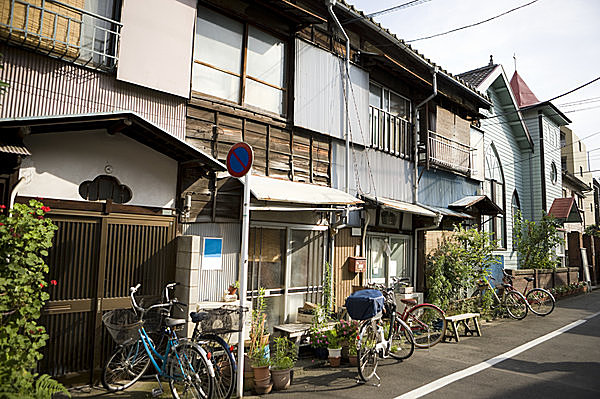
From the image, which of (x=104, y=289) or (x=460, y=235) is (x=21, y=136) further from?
(x=460, y=235)

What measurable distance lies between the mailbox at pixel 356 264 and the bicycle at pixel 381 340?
1.60 metres

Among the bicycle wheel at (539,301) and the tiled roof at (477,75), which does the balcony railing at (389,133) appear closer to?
the bicycle wheel at (539,301)

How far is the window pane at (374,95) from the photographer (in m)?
11.5

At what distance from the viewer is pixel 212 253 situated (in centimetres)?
719

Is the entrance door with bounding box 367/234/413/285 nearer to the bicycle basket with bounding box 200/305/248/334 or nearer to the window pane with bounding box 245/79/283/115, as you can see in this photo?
the window pane with bounding box 245/79/283/115

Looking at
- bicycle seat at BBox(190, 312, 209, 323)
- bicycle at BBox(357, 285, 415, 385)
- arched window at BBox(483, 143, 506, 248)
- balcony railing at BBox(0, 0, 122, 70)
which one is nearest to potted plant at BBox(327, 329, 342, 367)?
bicycle at BBox(357, 285, 415, 385)

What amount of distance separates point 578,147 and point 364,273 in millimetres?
35658

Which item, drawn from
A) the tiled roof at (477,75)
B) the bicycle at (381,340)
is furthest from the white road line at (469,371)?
the tiled roof at (477,75)

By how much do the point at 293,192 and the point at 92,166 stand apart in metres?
3.44

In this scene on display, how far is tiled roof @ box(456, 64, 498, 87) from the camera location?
690 inches

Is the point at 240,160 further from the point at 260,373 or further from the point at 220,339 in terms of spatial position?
the point at 260,373

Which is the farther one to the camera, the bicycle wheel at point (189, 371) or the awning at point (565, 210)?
the awning at point (565, 210)

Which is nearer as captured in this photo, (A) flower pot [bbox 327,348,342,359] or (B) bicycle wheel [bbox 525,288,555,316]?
(A) flower pot [bbox 327,348,342,359]

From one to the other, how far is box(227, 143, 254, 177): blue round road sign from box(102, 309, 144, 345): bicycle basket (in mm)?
2472
